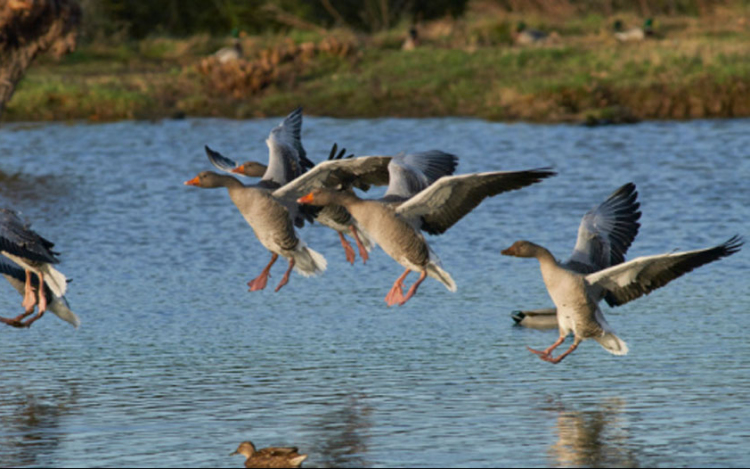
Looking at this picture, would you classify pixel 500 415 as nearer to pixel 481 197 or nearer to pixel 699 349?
pixel 481 197

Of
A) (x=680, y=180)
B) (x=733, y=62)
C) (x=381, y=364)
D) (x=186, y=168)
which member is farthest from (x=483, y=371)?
(x=733, y=62)

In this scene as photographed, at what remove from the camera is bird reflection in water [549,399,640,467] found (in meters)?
10.9

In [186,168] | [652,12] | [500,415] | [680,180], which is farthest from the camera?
[652,12]

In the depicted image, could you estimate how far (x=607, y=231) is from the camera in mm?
13250

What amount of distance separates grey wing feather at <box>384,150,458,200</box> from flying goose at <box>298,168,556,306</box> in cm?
32

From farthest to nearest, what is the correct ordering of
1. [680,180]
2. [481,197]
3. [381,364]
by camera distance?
1. [680,180]
2. [381,364]
3. [481,197]

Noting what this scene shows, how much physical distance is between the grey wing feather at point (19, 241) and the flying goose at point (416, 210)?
2.70 metres

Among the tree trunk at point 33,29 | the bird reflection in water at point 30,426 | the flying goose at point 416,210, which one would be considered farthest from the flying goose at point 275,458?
the tree trunk at point 33,29

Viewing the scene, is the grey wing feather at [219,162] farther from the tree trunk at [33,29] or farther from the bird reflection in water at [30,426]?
the tree trunk at [33,29]

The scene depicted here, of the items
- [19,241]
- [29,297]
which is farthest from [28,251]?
[29,297]

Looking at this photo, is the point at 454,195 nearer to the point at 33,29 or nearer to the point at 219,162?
the point at 219,162

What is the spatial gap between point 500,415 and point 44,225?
47.2ft

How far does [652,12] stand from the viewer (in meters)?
54.8

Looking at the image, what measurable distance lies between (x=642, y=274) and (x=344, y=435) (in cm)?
312
